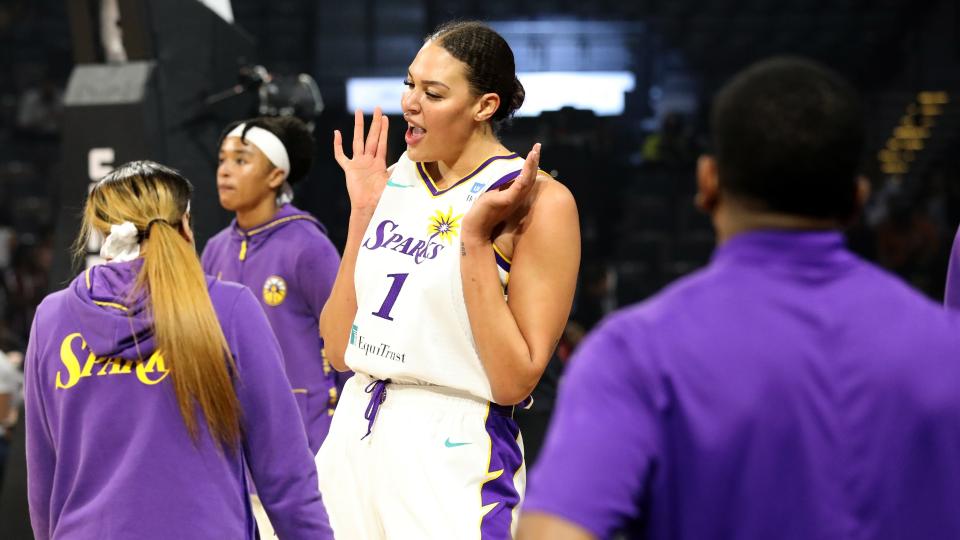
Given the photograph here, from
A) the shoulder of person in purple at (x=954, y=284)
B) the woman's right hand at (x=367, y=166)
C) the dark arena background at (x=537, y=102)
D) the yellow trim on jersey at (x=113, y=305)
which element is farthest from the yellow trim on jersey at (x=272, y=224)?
the shoulder of person in purple at (x=954, y=284)

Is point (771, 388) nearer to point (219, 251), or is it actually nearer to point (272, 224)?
point (272, 224)

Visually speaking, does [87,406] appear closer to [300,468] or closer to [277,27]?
[300,468]

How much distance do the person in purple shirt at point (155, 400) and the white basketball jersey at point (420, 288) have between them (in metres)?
0.33

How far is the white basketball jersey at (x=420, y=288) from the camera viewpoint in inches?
113

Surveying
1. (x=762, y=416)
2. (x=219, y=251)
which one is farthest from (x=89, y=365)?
(x=219, y=251)

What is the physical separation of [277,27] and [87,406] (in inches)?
486

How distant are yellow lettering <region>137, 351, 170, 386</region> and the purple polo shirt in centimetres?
123

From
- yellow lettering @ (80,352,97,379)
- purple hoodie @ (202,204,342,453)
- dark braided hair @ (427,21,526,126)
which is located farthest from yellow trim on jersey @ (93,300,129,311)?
purple hoodie @ (202,204,342,453)

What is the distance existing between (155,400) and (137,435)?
0.07m

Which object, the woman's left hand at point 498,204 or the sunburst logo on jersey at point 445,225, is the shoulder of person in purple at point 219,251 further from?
the woman's left hand at point 498,204

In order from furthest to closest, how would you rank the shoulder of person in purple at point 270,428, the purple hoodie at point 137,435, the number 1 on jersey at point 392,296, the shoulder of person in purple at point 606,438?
the number 1 on jersey at point 392,296 → the shoulder of person in purple at point 270,428 → the purple hoodie at point 137,435 → the shoulder of person in purple at point 606,438

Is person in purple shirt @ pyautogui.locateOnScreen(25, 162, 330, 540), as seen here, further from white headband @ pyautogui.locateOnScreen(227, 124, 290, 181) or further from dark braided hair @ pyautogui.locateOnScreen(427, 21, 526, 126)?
white headband @ pyautogui.locateOnScreen(227, 124, 290, 181)

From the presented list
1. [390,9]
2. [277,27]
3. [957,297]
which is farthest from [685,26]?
[957,297]

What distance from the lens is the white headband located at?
15.8 feet
